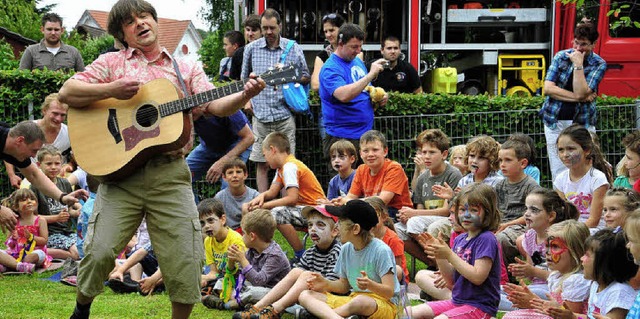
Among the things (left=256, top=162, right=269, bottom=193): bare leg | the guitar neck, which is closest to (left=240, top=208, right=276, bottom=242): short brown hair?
the guitar neck

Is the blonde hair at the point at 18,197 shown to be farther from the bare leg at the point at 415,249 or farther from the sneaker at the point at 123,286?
the bare leg at the point at 415,249

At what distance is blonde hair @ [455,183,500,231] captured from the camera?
21.2ft

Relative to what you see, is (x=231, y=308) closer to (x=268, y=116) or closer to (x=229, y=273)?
(x=229, y=273)

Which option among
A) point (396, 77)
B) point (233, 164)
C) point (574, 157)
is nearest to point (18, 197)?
point (233, 164)

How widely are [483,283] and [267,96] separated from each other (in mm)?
4608

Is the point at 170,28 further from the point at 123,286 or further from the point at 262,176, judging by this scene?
the point at 123,286

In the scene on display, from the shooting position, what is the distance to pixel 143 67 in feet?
20.0

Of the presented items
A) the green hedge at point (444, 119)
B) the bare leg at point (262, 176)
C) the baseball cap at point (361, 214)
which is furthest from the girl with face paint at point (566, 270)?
the green hedge at point (444, 119)

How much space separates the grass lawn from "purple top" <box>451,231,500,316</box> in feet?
4.89

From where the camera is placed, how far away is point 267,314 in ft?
23.2

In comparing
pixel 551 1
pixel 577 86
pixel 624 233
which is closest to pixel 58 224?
pixel 577 86

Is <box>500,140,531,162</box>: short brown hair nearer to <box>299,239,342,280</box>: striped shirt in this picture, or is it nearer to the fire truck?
<box>299,239,342,280</box>: striped shirt

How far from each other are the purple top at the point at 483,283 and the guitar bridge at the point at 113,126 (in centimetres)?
233

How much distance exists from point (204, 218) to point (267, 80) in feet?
7.18
